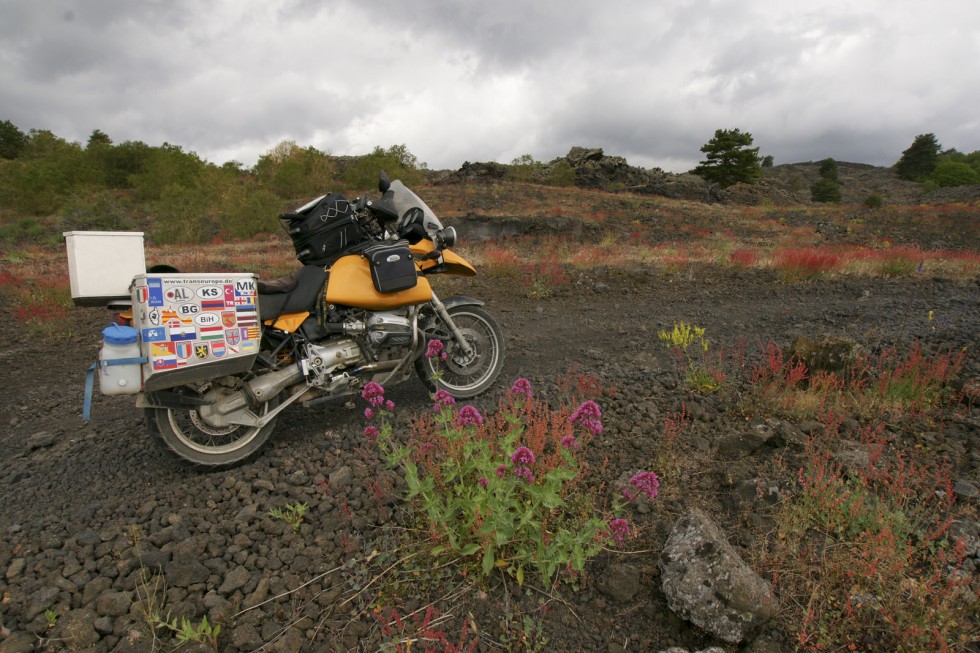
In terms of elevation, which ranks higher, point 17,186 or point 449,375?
point 17,186

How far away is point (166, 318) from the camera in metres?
2.77

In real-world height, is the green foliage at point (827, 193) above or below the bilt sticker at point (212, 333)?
above

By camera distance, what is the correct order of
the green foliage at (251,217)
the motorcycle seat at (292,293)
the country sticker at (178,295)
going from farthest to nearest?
the green foliage at (251,217)
the motorcycle seat at (292,293)
the country sticker at (178,295)

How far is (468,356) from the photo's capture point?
440 centimetres

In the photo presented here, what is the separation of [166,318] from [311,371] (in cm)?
95

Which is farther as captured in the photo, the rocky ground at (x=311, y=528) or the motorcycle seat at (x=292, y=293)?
the motorcycle seat at (x=292, y=293)

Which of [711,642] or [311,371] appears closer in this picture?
[711,642]

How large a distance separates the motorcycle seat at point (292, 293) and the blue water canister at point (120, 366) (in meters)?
0.74

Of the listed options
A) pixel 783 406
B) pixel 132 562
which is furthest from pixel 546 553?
pixel 783 406

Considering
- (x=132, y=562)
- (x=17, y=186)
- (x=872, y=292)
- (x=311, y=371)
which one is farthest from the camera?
(x=17, y=186)

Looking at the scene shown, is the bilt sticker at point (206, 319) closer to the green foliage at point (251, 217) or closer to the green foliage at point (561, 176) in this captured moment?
the green foliage at point (251, 217)

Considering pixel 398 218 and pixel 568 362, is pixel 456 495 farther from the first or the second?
pixel 568 362

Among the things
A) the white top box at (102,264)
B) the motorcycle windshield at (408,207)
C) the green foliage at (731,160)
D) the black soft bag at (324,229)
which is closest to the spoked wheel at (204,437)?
the white top box at (102,264)

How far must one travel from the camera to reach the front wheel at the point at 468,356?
13.9 feet
